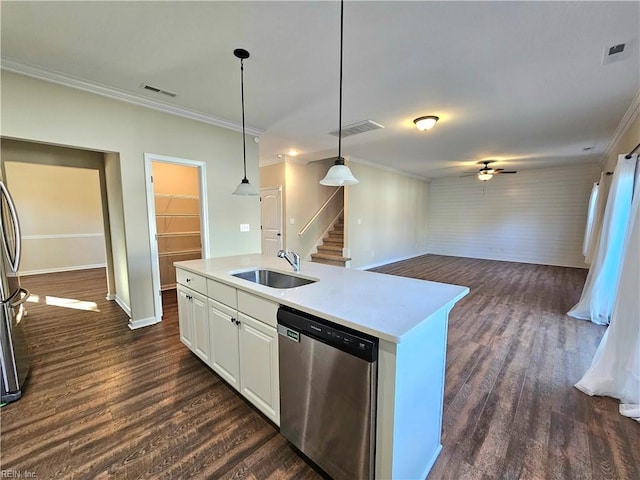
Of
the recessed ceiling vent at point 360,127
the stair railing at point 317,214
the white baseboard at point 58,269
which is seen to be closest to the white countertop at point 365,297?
the recessed ceiling vent at point 360,127

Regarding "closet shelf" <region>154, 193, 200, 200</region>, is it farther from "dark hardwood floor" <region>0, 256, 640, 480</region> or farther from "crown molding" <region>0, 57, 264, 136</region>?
"dark hardwood floor" <region>0, 256, 640, 480</region>

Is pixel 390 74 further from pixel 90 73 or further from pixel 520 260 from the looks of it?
pixel 520 260

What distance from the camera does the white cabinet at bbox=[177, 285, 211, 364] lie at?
7.60ft

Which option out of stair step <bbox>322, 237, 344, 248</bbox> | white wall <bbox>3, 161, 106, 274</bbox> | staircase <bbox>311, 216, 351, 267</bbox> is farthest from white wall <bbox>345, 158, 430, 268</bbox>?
white wall <bbox>3, 161, 106, 274</bbox>

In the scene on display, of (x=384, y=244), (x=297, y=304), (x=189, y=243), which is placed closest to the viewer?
(x=297, y=304)

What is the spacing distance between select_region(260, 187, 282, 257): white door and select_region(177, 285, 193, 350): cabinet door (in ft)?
12.6

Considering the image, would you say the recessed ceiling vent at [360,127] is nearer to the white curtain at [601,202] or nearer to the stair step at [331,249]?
the stair step at [331,249]

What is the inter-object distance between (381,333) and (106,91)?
3712mm

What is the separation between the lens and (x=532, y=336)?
3135 millimetres

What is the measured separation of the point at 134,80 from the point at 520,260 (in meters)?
9.93

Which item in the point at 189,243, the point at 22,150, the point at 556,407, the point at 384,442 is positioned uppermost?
the point at 22,150

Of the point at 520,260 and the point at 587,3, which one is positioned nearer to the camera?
the point at 587,3

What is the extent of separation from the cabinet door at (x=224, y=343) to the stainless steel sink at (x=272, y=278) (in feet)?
1.14

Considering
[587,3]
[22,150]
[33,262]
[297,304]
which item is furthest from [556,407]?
[33,262]
